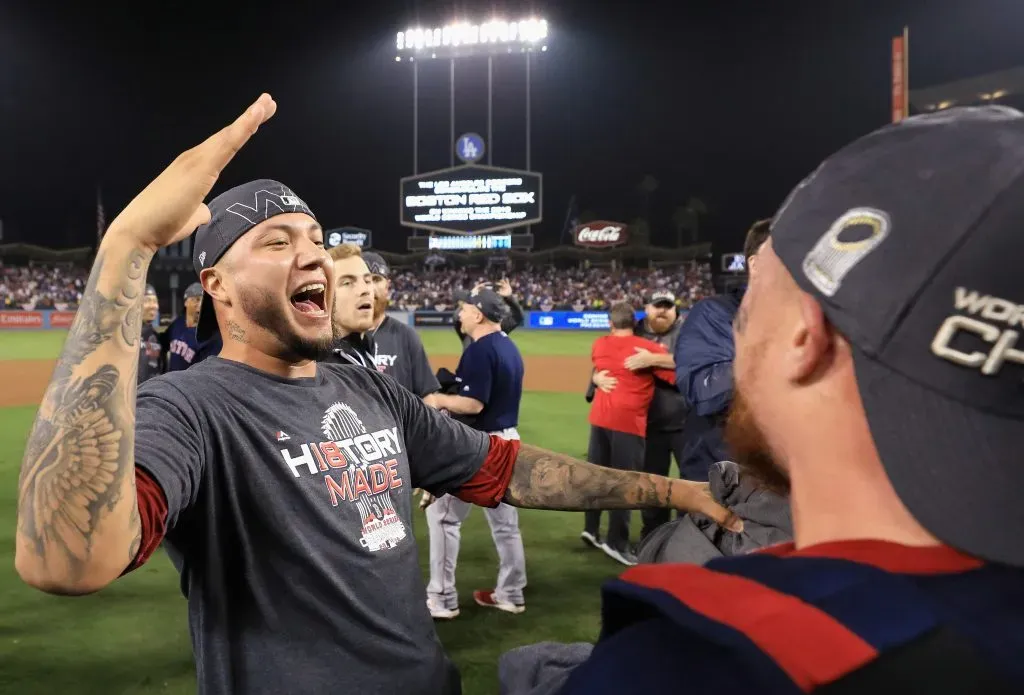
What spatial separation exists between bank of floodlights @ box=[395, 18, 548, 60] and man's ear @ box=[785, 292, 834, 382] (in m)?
44.3

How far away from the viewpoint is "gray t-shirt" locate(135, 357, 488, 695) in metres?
1.72

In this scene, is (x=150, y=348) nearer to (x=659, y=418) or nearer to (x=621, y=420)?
(x=621, y=420)

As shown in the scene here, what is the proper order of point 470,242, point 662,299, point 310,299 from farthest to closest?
point 470,242 < point 662,299 < point 310,299

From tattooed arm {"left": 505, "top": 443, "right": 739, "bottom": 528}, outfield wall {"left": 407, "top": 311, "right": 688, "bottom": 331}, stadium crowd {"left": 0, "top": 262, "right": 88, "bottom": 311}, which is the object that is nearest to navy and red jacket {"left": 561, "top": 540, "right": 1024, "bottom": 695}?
tattooed arm {"left": 505, "top": 443, "right": 739, "bottom": 528}

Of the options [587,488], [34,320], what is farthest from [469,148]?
[587,488]

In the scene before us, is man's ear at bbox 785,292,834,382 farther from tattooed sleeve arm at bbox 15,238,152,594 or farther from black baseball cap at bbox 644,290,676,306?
black baseball cap at bbox 644,290,676,306

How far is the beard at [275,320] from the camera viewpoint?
2037 millimetres

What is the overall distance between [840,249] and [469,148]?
4289 cm

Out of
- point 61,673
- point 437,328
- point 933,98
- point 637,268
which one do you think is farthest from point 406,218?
point 61,673

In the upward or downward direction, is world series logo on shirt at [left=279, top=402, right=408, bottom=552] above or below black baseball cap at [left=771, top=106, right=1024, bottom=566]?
below

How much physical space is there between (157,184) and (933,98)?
4978 centimetres

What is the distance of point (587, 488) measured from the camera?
2225 millimetres

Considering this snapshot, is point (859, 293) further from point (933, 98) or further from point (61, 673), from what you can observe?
point (933, 98)

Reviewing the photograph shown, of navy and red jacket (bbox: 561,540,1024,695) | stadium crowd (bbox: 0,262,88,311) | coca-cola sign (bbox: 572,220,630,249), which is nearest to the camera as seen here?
navy and red jacket (bbox: 561,540,1024,695)
